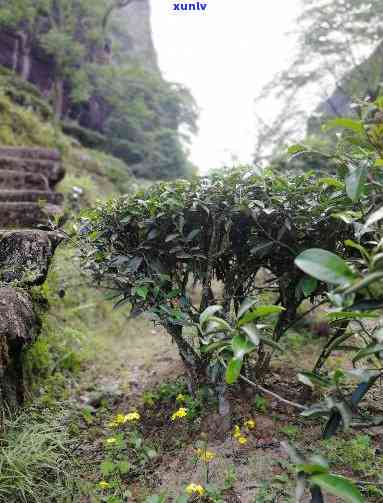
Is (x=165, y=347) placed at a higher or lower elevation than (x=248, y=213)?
lower

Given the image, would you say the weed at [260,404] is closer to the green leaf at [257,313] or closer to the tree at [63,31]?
the green leaf at [257,313]

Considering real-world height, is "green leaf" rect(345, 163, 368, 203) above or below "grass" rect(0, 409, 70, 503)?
above

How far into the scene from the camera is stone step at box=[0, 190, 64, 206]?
3.45 metres

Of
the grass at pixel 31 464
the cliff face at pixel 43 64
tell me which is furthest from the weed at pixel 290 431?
the cliff face at pixel 43 64

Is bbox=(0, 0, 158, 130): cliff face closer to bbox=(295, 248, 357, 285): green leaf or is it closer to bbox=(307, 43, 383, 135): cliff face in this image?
bbox=(307, 43, 383, 135): cliff face

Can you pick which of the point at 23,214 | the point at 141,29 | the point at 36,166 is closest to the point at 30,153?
the point at 36,166

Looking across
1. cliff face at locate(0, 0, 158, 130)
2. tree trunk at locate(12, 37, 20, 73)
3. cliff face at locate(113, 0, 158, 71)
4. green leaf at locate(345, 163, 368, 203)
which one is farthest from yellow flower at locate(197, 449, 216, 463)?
cliff face at locate(113, 0, 158, 71)

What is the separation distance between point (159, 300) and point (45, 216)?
1.70 metres

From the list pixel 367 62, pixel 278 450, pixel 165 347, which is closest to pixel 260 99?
pixel 367 62

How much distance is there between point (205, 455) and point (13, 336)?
105 cm

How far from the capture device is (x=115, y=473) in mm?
1901

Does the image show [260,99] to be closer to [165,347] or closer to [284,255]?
[165,347]

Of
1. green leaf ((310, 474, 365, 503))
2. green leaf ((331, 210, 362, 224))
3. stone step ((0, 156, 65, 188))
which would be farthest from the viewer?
stone step ((0, 156, 65, 188))

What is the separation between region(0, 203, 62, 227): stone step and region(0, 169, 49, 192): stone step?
2.12 ft
